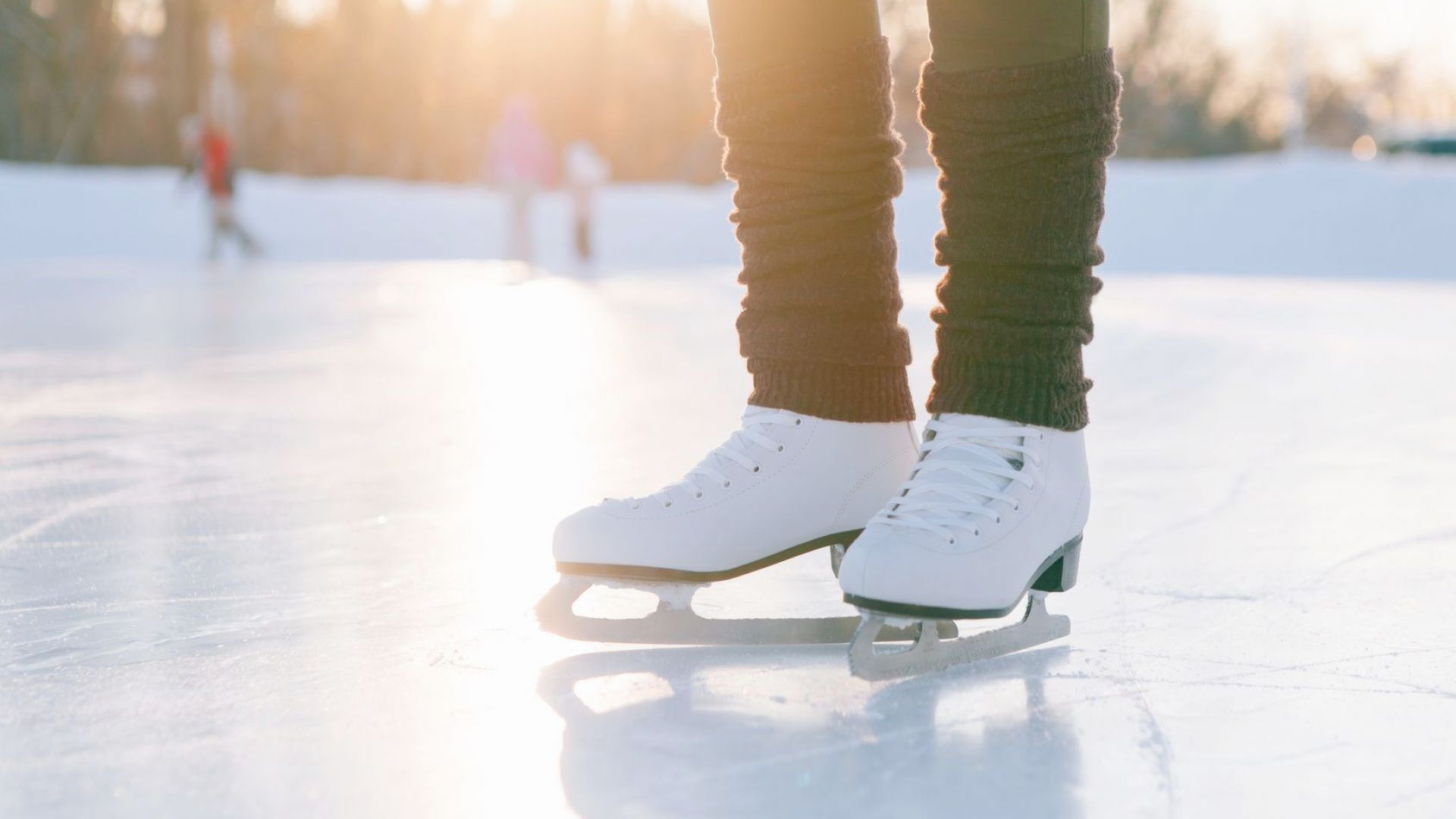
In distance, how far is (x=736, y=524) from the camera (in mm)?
1003

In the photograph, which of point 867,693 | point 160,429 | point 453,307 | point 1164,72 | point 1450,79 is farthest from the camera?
point 1450,79

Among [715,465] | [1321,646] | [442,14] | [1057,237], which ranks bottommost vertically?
[1321,646]

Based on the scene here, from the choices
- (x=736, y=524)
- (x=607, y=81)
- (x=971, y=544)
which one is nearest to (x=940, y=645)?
(x=971, y=544)

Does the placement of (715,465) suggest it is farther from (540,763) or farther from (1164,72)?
(1164,72)

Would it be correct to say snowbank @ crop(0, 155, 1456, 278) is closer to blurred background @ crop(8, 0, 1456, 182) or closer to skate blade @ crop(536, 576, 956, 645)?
skate blade @ crop(536, 576, 956, 645)

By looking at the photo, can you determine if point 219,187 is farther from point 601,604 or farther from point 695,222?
point 601,604

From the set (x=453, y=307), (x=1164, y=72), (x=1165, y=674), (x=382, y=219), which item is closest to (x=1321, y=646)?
(x=1165, y=674)

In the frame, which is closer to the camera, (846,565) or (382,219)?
(846,565)

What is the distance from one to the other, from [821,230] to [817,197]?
0.07 feet

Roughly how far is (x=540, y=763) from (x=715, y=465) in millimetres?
326

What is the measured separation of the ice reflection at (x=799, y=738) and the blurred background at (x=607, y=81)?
19.5m

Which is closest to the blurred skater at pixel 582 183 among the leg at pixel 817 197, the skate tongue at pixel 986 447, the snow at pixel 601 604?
the snow at pixel 601 604

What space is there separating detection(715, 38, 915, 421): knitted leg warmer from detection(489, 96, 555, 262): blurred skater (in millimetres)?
7287

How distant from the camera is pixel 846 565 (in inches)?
35.0
